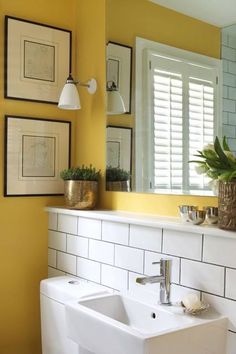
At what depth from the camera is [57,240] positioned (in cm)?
218

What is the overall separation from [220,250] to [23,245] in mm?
1097

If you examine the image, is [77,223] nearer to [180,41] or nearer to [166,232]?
[166,232]

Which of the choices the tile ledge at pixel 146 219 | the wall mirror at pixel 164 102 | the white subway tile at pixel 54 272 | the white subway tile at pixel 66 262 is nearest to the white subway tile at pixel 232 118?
the wall mirror at pixel 164 102

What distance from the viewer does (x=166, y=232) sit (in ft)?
5.13

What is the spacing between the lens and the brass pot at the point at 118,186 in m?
1.97

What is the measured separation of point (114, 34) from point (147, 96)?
0.38 meters

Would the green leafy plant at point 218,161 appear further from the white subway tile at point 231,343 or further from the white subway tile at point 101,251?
the white subway tile at point 101,251

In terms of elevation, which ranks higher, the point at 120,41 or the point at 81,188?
the point at 120,41

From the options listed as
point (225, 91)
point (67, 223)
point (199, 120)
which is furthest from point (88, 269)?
point (225, 91)

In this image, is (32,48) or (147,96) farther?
(32,48)

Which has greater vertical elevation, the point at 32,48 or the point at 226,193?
the point at 32,48

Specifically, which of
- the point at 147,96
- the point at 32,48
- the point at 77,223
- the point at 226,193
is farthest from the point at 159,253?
the point at 32,48

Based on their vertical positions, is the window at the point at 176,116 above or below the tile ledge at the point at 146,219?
above

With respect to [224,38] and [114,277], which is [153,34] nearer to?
[224,38]
